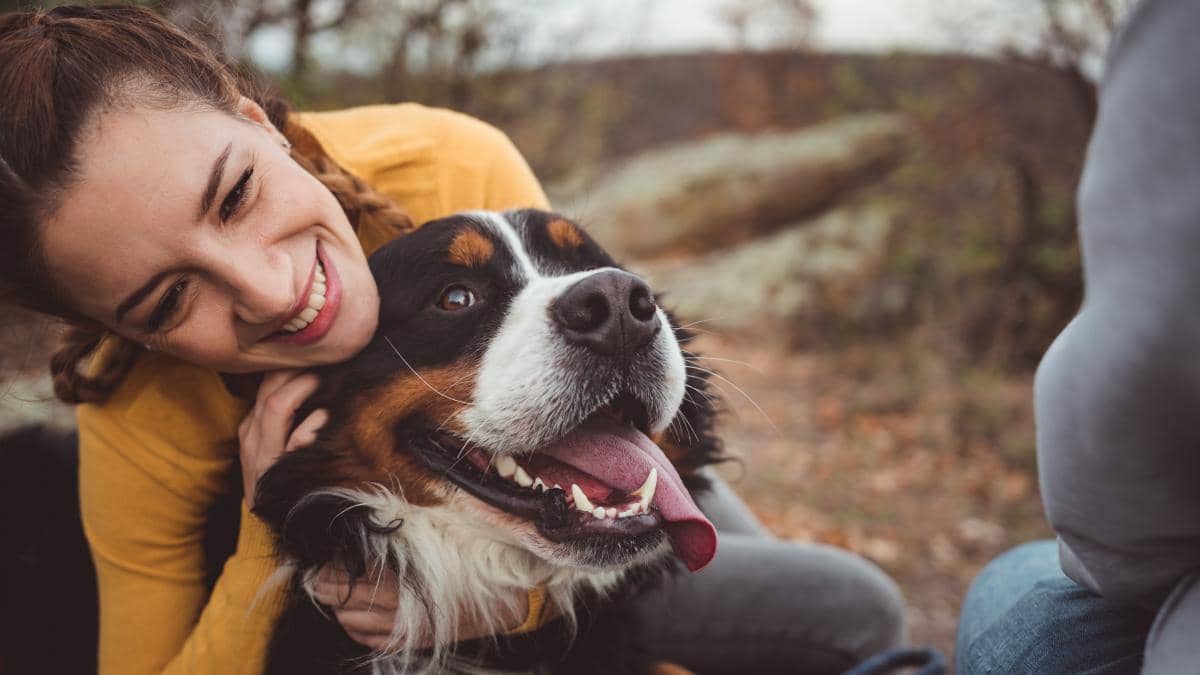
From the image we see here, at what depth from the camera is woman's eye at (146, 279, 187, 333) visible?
1.48 meters

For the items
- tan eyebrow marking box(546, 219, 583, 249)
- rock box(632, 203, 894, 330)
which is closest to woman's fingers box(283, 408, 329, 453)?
tan eyebrow marking box(546, 219, 583, 249)

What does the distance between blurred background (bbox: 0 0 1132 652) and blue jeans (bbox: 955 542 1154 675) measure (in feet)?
4.03

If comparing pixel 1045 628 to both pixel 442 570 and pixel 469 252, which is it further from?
pixel 469 252

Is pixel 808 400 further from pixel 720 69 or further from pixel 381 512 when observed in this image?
pixel 720 69

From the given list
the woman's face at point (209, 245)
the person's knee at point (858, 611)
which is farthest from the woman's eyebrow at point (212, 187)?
the person's knee at point (858, 611)

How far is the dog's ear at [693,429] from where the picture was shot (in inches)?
73.9

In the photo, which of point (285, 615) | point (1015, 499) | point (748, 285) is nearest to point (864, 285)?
point (748, 285)

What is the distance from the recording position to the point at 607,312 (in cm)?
156

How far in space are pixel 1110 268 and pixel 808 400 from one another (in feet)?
18.1

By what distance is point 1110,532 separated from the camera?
34.3 inches

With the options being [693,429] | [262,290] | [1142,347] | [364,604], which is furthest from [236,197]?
[1142,347]

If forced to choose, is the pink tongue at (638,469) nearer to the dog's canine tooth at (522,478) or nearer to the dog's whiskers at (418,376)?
the dog's canine tooth at (522,478)

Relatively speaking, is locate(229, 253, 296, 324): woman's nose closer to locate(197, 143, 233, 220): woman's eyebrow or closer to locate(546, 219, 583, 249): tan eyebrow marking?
locate(197, 143, 233, 220): woman's eyebrow

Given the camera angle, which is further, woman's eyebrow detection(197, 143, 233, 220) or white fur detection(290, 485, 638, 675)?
white fur detection(290, 485, 638, 675)
